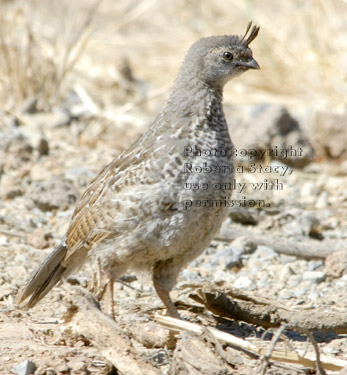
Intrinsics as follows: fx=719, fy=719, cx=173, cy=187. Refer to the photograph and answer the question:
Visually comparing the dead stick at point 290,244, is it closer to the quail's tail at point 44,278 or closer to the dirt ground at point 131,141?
the dirt ground at point 131,141

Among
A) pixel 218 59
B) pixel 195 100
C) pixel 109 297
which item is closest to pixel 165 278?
pixel 109 297

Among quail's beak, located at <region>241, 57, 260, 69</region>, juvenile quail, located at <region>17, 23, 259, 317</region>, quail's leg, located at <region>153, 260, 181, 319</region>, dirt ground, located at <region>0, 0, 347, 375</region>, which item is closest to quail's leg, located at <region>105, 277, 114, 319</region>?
juvenile quail, located at <region>17, 23, 259, 317</region>

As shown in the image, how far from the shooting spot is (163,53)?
453 inches

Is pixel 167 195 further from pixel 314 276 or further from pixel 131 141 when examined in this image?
pixel 131 141

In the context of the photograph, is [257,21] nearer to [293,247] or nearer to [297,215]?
[297,215]

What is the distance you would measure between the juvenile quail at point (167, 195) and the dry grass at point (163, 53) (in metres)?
3.61

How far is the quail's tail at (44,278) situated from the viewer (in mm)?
4617

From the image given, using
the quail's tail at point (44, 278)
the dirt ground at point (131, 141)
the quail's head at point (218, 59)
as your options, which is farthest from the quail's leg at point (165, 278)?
the quail's head at point (218, 59)

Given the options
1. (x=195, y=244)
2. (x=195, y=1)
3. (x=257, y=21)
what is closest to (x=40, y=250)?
(x=195, y=244)

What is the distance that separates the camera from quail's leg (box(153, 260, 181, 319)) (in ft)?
14.8

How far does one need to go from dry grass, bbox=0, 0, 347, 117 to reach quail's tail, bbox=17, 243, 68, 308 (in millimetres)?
3774

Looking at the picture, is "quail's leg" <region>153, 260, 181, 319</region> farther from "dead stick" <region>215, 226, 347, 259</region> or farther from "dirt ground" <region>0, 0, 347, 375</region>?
"dead stick" <region>215, 226, 347, 259</region>

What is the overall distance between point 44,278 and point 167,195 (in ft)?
3.73

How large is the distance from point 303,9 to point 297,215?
4.16m
